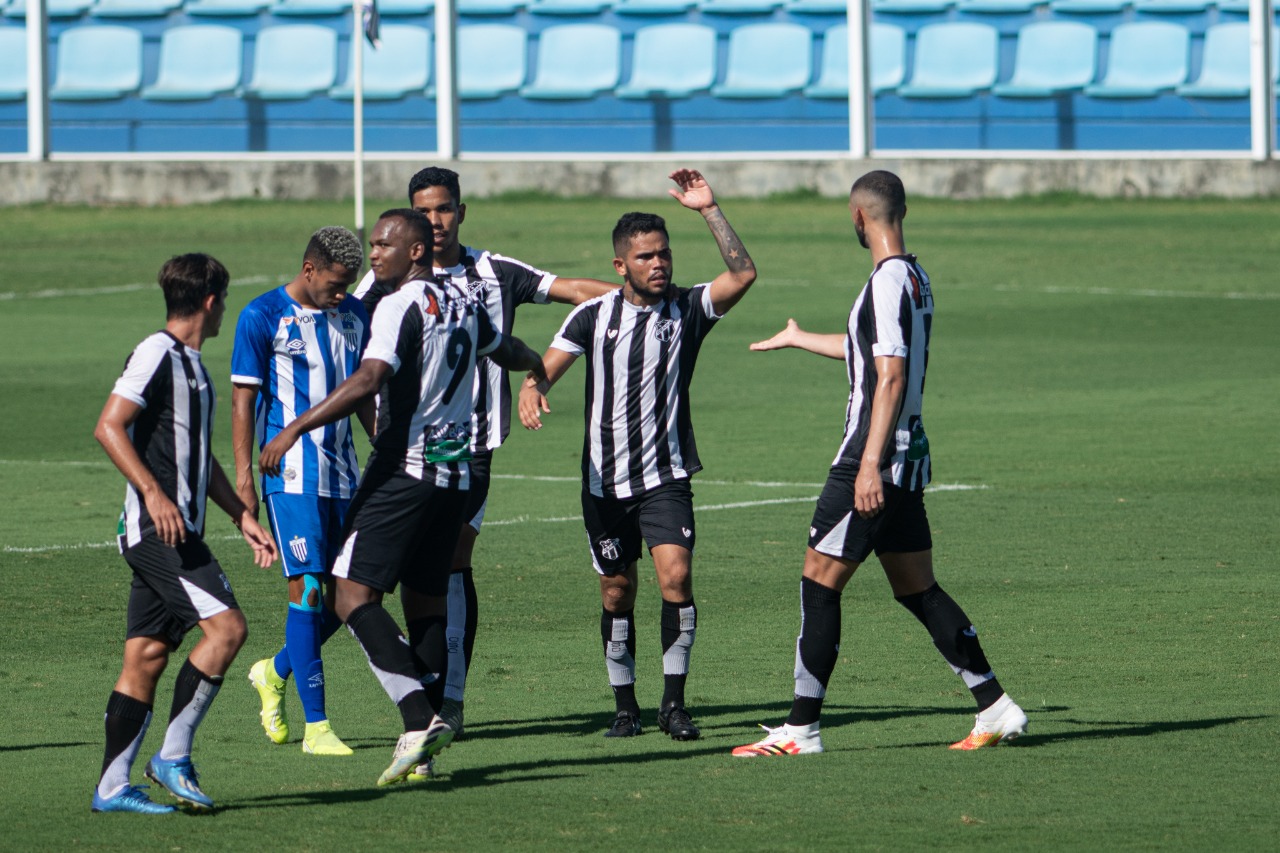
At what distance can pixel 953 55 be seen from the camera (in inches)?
1766

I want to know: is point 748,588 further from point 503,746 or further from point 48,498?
point 48,498

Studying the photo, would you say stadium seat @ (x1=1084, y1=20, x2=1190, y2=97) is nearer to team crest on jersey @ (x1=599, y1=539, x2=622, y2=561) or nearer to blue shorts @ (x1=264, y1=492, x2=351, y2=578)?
team crest on jersey @ (x1=599, y1=539, x2=622, y2=561)

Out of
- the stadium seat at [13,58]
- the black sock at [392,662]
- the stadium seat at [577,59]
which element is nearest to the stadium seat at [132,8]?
the stadium seat at [13,58]

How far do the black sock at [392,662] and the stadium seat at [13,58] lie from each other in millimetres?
42942

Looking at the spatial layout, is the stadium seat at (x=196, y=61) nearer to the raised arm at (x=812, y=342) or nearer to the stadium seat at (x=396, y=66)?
the stadium seat at (x=396, y=66)

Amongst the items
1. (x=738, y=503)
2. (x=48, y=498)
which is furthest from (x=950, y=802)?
(x=48, y=498)

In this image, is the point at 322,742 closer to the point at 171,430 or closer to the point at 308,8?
the point at 171,430

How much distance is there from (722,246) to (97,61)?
1688 inches

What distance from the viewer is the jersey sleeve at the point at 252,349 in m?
7.77

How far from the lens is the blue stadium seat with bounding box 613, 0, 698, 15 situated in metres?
47.5

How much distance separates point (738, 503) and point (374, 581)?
725cm

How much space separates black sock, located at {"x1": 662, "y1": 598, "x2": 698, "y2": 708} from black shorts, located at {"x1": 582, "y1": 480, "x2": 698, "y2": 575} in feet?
0.79

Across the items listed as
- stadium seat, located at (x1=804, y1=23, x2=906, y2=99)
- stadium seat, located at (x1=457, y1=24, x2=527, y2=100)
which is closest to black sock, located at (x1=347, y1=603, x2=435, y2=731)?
stadium seat, located at (x1=804, y1=23, x2=906, y2=99)

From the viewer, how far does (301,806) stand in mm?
6672
